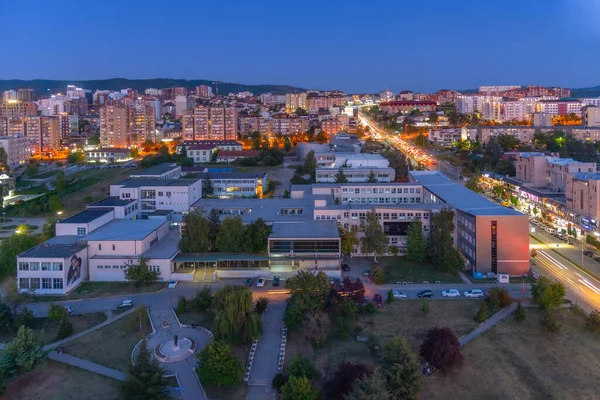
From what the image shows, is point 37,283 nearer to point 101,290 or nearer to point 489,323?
point 101,290

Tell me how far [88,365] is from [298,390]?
3.55 m

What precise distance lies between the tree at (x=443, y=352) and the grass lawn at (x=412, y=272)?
3485mm

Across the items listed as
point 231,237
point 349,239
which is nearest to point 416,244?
point 349,239

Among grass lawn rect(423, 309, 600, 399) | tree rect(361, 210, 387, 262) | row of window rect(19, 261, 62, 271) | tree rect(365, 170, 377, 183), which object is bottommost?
grass lawn rect(423, 309, 600, 399)

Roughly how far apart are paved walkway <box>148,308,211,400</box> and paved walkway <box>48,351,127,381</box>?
25.6 inches

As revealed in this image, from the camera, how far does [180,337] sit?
8531 mm

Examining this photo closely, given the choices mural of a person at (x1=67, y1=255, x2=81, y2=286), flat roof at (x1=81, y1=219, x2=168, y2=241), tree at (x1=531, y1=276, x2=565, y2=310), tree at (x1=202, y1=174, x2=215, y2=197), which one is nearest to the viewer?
tree at (x1=531, y1=276, x2=565, y2=310)

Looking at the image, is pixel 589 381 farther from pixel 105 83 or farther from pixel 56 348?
pixel 105 83

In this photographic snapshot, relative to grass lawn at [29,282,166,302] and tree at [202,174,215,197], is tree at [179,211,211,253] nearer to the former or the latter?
grass lawn at [29,282,166,302]

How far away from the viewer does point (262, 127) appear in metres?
38.4

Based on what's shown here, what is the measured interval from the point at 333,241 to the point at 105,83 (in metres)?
104

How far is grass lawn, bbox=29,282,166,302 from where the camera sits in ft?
34.5

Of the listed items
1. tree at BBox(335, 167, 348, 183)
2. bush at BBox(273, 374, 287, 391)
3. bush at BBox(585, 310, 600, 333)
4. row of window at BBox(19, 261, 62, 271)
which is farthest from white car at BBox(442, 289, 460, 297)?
tree at BBox(335, 167, 348, 183)

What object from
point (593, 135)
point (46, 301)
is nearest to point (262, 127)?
point (593, 135)
